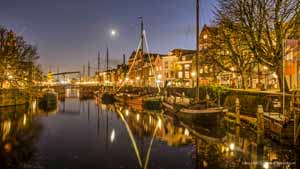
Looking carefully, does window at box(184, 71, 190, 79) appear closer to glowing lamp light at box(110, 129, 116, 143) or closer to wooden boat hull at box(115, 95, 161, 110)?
wooden boat hull at box(115, 95, 161, 110)

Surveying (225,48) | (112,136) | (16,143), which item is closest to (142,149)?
(112,136)

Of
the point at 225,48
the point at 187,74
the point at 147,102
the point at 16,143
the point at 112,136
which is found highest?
the point at 225,48

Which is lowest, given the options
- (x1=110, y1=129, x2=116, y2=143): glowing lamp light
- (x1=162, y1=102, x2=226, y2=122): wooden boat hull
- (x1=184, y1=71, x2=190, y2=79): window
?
(x1=110, y1=129, x2=116, y2=143): glowing lamp light

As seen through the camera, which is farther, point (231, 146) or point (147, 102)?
point (147, 102)

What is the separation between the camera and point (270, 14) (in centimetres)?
2381

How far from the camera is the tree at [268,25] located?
22984 mm

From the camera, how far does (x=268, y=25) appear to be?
24281mm

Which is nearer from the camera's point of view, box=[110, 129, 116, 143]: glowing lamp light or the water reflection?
the water reflection

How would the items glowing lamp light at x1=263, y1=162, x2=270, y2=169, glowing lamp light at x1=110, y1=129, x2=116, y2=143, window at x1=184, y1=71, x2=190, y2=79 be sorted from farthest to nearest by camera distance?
window at x1=184, y1=71, x2=190, y2=79, glowing lamp light at x1=110, y1=129, x2=116, y2=143, glowing lamp light at x1=263, y1=162, x2=270, y2=169

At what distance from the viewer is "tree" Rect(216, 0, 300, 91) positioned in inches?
905

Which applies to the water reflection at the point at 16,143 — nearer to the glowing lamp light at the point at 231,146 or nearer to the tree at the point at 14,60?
the glowing lamp light at the point at 231,146

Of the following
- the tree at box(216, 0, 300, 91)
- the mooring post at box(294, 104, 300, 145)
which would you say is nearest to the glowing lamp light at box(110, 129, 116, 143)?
the mooring post at box(294, 104, 300, 145)

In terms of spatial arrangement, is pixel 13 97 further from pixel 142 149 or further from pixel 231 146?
pixel 231 146

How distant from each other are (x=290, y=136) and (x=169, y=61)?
6591cm
